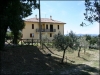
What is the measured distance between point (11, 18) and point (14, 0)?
1596 mm

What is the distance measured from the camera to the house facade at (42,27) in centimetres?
5112

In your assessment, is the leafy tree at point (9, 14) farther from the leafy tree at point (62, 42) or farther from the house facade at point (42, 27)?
the house facade at point (42, 27)

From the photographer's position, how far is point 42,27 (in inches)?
2122

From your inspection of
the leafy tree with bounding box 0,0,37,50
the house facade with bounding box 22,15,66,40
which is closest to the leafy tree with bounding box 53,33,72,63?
the leafy tree with bounding box 0,0,37,50

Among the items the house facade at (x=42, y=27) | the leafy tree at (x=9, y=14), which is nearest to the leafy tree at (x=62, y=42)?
the leafy tree at (x=9, y=14)

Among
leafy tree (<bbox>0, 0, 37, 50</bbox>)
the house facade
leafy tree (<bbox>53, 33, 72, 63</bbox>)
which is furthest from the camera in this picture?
the house facade

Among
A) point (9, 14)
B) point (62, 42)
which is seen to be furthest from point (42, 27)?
point (9, 14)

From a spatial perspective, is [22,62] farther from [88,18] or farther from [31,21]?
[31,21]

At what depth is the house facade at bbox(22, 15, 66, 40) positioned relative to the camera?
5112 cm

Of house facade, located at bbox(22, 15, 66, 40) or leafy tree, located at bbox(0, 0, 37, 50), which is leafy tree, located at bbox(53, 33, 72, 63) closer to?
leafy tree, located at bbox(0, 0, 37, 50)

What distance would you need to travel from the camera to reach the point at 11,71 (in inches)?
486

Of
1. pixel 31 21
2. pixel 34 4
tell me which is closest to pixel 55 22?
pixel 31 21

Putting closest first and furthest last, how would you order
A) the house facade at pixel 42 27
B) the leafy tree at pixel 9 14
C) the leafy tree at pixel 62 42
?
the leafy tree at pixel 9 14
the leafy tree at pixel 62 42
the house facade at pixel 42 27

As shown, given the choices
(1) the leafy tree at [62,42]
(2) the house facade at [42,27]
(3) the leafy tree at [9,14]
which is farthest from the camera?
(2) the house facade at [42,27]
